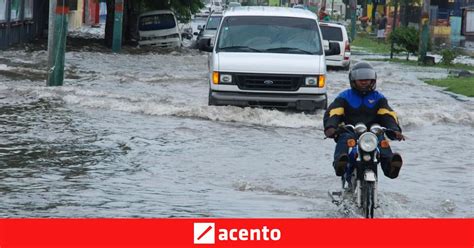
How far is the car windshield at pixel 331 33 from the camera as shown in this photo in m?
37.1

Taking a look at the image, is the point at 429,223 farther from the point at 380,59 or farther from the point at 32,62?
the point at 380,59

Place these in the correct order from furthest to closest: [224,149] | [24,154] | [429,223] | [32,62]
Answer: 1. [32,62]
2. [224,149]
3. [24,154]
4. [429,223]

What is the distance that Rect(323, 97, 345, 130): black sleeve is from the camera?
34.1ft

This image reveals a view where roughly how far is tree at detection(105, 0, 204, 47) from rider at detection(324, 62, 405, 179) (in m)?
37.6

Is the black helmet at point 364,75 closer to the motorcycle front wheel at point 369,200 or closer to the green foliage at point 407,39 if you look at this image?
the motorcycle front wheel at point 369,200

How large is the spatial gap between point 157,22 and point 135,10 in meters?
5.56

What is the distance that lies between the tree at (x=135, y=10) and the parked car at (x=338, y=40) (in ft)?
42.4

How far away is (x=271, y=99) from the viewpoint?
19.7 meters

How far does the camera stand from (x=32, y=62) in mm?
34062

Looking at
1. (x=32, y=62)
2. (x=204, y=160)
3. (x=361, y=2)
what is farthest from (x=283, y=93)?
(x=361, y=2)

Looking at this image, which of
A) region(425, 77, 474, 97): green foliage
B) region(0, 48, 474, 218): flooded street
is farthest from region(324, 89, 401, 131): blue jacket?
region(425, 77, 474, 97): green foliage

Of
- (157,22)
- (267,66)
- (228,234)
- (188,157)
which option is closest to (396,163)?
(228,234)

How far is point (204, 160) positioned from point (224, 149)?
3.99 feet

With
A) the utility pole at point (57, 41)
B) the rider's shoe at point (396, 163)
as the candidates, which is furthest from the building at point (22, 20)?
the rider's shoe at point (396, 163)
